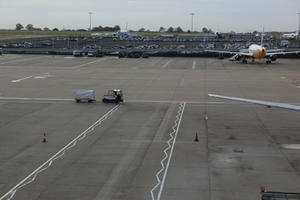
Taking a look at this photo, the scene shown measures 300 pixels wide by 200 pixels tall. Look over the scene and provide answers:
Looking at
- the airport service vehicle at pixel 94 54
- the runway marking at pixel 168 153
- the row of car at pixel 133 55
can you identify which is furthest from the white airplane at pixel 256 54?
the runway marking at pixel 168 153

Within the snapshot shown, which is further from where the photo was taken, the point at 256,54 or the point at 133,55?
the point at 133,55

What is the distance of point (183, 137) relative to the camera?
103ft

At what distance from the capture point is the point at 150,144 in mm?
29406

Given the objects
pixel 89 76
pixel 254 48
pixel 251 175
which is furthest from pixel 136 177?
pixel 254 48

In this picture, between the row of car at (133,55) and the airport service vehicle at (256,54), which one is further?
the row of car at (133,55)

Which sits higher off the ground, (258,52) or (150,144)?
(258,52)

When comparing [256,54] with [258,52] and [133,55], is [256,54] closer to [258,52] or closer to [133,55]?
[258,52]

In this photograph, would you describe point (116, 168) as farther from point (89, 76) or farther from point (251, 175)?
point (89, 76)

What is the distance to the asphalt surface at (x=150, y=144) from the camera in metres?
21.1

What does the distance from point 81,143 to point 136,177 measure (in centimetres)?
838

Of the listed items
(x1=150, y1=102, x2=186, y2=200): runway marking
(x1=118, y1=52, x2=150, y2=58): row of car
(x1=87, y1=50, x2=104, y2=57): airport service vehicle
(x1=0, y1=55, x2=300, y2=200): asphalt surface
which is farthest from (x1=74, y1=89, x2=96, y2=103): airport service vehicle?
(x1=87, y1=50, x2=104, y2=57): airport service vehicle

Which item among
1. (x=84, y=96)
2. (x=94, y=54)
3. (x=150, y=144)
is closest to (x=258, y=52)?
(x=94, y=54)

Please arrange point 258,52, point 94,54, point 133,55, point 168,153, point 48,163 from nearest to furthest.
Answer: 1. point 48,163
2. point 168,153
3. point 258,52
4. point 133,55
5. point 94,54

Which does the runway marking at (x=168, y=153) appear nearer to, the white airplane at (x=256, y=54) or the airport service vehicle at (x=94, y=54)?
the white airplane at (x=256, y=54)
